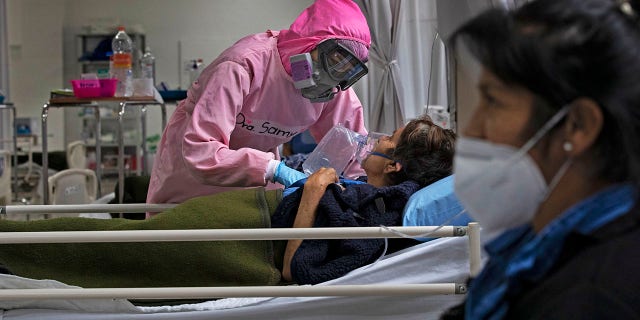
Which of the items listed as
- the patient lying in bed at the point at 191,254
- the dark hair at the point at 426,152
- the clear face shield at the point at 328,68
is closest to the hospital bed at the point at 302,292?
the patient lying in bed at the point at 191,254

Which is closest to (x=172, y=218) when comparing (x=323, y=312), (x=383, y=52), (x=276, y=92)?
(x=323, y=312)

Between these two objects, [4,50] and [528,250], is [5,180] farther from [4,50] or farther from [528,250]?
[528,250]

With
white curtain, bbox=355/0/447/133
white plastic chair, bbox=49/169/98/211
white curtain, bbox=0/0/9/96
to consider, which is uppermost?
white curtain, bbox=355/0/447/133

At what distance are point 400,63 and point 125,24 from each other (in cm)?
681

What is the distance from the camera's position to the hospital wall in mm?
10156

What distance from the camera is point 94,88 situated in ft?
13.1

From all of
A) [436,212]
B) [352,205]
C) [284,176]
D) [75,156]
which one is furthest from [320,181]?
[75,156]

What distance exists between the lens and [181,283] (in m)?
2.23

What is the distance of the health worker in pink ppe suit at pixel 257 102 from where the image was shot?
99.3 inches

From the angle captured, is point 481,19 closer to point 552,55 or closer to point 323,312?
point 552,55

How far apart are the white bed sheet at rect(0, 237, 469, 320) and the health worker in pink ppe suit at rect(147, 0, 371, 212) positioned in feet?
1.75

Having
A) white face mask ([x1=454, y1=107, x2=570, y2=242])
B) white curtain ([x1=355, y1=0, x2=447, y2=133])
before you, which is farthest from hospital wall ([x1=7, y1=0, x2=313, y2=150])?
white face mask ([x1=454, y1=107, x2=570, y2=242])

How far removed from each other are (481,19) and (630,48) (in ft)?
0.56

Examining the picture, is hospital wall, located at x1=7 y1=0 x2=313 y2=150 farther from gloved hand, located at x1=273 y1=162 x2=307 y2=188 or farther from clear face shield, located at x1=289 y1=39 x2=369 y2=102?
gloved hand, located at x1=273 y1=162 x2=307 y2=188
